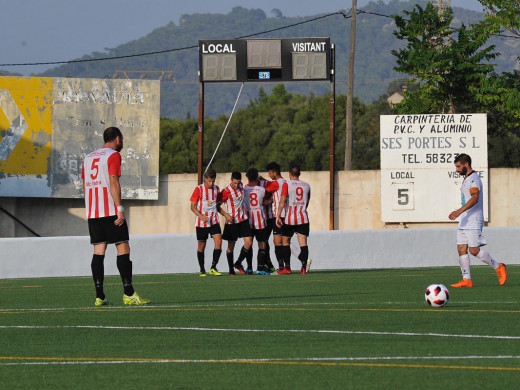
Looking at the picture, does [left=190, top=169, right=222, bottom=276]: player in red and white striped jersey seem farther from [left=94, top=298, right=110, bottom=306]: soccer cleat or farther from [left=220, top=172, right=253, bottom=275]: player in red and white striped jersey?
[left=94, top=298, right=110, bottom=306]: soccer cleat

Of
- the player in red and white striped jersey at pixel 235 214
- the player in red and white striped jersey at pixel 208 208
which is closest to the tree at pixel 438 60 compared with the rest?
the player in red and white striped jersey at pixel 235 214

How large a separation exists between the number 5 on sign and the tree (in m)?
4.34

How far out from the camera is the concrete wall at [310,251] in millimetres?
24750

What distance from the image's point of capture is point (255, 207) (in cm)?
2236

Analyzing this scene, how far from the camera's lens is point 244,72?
35.2 m

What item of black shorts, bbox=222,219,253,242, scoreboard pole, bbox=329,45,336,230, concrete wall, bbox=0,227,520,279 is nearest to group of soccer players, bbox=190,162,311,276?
black shorts, bbox=222,219,253,242

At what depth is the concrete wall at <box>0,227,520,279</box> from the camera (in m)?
24.8

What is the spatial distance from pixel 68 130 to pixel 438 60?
12711 millimetres

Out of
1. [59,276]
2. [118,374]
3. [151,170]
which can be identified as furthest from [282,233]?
[151,170]

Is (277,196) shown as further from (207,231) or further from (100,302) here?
(100,302)

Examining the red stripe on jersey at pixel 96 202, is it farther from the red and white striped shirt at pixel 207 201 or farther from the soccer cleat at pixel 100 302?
the red and white striped shirt at pixel 207 201

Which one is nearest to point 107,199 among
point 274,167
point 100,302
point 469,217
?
point 100,302

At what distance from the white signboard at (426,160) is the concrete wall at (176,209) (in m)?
3.81

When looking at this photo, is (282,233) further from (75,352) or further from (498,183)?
(498,183)
